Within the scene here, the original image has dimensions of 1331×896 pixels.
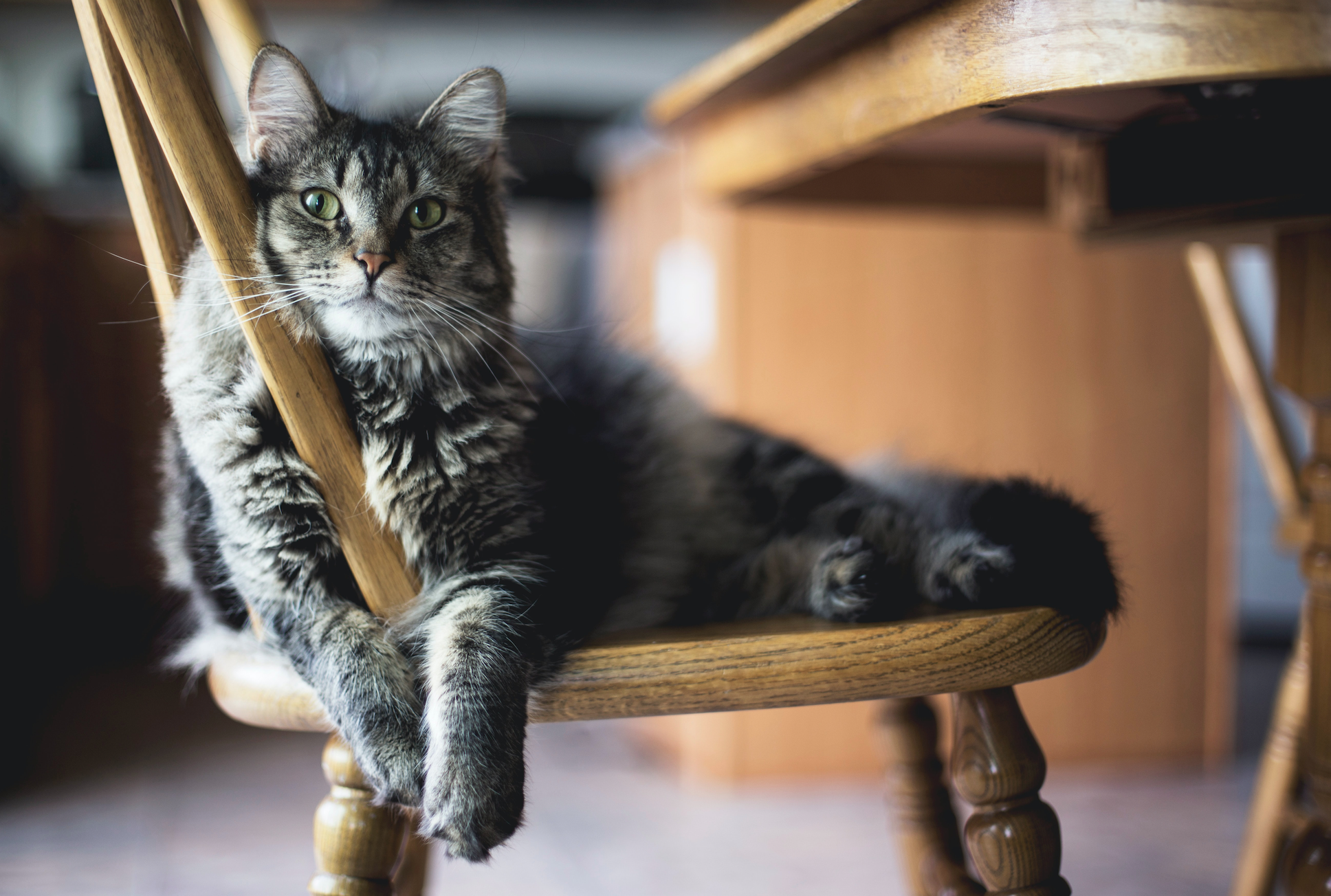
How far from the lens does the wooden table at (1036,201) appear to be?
0.63 meters

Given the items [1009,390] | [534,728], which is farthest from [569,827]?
[1009,390]

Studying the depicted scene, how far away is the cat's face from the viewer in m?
0.70

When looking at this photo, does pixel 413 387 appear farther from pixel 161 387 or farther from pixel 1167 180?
pixel 1167 180

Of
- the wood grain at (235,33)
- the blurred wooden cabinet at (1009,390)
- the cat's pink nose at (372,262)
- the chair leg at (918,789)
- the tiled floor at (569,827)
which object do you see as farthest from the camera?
the blurred wooden cabinet at (1009,390)

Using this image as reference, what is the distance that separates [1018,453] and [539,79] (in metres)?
2.99

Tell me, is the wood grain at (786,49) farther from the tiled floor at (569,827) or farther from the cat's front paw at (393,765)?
the tiled floor at (569,827)

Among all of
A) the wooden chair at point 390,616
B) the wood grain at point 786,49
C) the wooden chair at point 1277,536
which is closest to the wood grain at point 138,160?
the wooden chair at point 390,616

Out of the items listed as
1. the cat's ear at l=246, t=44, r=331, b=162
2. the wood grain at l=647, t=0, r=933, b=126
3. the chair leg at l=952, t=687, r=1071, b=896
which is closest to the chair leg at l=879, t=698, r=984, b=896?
the chair leg at l=952, t=687, r=1071, b=896

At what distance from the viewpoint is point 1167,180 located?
3.51 feet

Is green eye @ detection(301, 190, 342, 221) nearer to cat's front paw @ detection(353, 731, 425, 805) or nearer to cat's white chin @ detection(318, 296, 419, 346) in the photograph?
cat's white chin @ detection(318, 296, 419, 346)

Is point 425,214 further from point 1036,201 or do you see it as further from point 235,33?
point 1036,201

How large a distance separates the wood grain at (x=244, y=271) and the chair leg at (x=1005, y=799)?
1.44 ft

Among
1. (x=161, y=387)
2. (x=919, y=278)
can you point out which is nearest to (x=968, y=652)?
(x=161, y=387)

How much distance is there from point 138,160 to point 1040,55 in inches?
23.5
